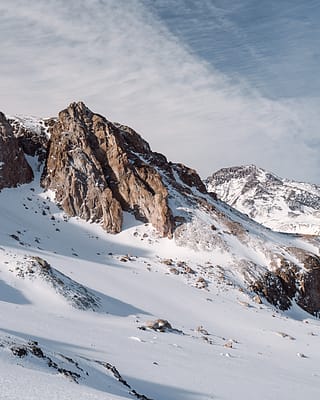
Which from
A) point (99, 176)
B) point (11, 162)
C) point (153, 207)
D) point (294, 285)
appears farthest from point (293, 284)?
point (11, 162)

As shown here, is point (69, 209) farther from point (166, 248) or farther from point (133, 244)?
point (166, 248)

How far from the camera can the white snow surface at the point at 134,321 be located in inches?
499

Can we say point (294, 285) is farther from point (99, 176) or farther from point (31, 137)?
point (31, 137)

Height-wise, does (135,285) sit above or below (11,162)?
below

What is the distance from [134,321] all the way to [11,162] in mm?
37663

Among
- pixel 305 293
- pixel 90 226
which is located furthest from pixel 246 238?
pixel 90 226

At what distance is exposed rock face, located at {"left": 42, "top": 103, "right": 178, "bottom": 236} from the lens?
184 ft

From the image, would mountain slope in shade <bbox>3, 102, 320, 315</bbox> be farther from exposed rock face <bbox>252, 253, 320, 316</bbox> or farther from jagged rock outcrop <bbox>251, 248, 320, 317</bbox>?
jagged rock outcrop <bbox>251, 248, 320, 317</bbox>

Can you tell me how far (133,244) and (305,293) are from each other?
23.3 metres

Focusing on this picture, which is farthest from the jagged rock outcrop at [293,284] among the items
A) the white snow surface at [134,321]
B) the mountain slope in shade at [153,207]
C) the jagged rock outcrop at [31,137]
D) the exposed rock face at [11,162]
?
the jagged rock outcrop at [31,137]

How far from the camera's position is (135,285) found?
3788 centimetres

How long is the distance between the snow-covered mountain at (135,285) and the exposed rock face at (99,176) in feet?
0.62

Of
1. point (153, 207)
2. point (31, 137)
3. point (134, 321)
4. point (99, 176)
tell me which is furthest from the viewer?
point (31, 137)

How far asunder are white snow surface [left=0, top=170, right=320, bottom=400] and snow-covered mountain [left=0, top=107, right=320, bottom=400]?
0.36 feet
